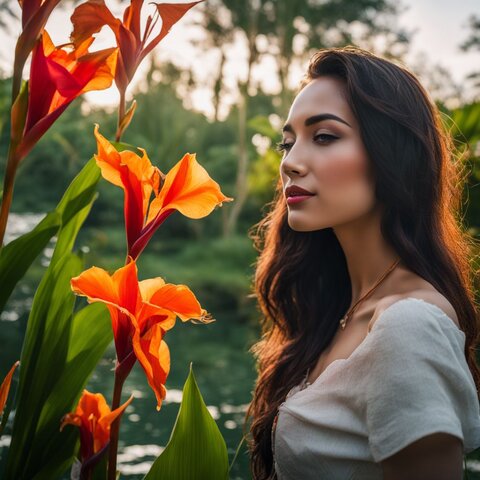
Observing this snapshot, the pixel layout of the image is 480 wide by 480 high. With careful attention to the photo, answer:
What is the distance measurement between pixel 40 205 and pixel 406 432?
5590 mm

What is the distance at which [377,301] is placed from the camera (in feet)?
3.23

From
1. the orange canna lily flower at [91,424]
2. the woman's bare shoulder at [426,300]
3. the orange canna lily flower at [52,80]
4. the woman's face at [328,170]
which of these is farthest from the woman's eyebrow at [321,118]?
the orange canna lily flower at [91,424]

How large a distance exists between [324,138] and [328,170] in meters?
0.06

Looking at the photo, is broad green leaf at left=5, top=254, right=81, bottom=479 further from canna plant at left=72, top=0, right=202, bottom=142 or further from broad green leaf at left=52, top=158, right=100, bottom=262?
canna plant at left=72, top=0, right=202, bottom=142

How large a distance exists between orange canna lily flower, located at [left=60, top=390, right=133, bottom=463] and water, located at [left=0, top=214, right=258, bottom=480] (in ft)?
0.15

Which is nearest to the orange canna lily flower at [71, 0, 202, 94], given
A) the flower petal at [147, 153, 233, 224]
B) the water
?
the flower petal at [147, 153, 233, 224]

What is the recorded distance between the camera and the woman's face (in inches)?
37.0

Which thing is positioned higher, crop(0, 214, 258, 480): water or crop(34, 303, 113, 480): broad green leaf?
crop(34, 303, 113, 480): broad green leaf

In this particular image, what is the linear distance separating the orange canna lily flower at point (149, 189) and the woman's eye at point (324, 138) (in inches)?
13.4

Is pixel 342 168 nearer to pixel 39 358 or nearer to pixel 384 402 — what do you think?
pixel 384 402

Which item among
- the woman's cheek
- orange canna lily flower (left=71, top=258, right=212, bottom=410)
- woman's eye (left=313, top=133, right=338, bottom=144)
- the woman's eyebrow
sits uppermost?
the woman's eyebrow

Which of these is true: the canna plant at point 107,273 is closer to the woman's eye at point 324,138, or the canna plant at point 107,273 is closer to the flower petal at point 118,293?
the flower petal at point 118,293

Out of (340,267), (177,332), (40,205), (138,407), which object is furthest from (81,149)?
(340,267)

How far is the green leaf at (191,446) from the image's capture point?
75cm
